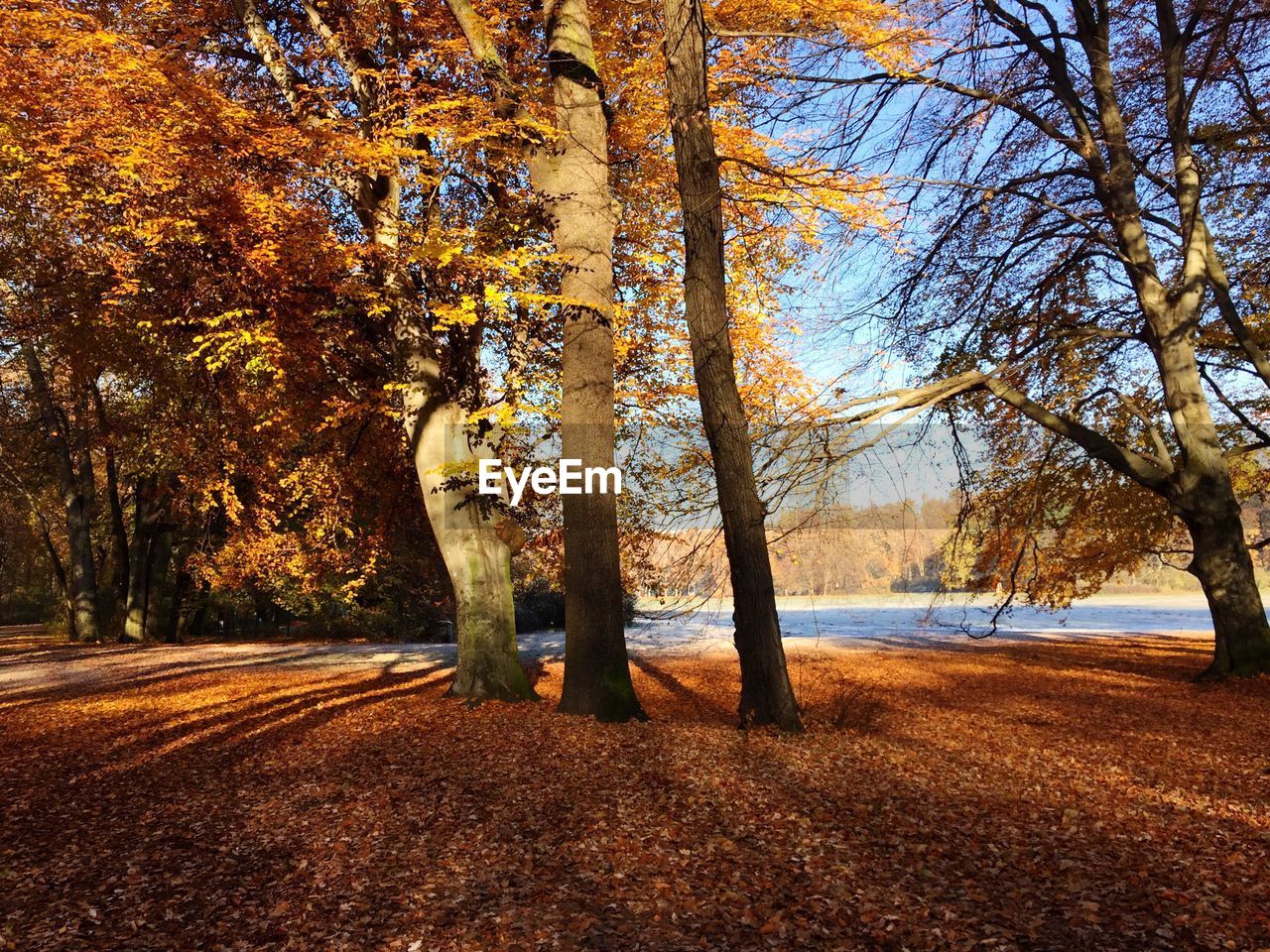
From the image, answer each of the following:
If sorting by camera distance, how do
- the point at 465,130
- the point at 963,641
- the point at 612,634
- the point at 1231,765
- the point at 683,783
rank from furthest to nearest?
the point at 963,641 < the point at 465,130 < the point at 612,634 < the point at 1231,765 < the point at 683,783

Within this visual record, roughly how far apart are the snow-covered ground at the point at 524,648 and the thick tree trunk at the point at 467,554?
1.87 meters

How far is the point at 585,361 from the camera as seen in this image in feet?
24.5

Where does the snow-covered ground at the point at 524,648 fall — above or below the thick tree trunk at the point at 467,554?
below

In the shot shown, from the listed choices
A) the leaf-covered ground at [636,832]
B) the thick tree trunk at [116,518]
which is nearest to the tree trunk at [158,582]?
the thick tree trunk at [116,518]

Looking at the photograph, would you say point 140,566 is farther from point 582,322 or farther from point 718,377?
point 718,377

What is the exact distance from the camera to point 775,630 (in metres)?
6.26

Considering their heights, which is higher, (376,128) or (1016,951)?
(376,128)

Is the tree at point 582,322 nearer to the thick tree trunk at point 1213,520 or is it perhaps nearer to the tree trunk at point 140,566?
the thick tree trunk at point 1213,520

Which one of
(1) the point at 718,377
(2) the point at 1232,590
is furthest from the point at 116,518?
(2) the point at 1232,590

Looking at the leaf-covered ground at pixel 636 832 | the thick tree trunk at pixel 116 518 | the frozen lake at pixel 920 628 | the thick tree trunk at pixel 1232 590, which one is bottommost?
the frozen lake at pixel 920 628

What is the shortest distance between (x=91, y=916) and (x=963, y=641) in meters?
19.0

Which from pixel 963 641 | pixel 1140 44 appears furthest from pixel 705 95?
pixel 963 641

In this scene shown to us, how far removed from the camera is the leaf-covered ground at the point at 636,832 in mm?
3064

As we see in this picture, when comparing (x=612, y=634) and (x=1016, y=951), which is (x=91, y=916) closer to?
(x=1016, y=951)
